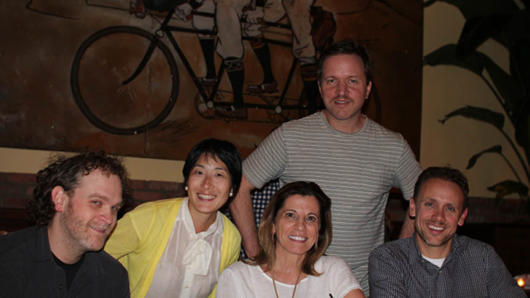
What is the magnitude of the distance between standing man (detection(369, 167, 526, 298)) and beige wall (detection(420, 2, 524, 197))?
2.56 meters

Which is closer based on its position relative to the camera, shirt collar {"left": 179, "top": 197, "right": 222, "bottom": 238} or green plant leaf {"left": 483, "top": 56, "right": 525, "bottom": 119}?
shirt collar {"left": 179, "top": 197, "right": 222, "bottom": 238}

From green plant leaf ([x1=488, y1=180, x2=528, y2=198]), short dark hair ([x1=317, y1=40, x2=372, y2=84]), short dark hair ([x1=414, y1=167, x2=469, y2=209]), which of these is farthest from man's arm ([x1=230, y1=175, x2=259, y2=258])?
green plant leaf ([x1=488, y1=180, x2=528, y2=198])

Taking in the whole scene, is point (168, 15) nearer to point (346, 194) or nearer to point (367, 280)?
point (346, 194)

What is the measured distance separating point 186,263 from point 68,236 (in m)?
0.53

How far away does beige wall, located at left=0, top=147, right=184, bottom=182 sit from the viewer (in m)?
3.44

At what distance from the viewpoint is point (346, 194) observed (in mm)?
2311

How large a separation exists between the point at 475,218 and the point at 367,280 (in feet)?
9.14

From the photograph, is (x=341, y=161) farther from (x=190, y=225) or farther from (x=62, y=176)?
(x=62, y=176)

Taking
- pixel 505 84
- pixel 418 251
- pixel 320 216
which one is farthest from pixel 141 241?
pixel 505 84

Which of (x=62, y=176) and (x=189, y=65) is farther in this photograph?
(x=189, y=65)

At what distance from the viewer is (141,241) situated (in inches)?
79.7

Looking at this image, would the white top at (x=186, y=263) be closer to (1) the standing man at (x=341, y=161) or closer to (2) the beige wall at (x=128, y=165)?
(1) the standing man at (x=341, y=161)

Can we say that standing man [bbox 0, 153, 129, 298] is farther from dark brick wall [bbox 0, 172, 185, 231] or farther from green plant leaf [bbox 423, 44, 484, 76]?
green plant leaf [bbox 423, 44, 484, 76]

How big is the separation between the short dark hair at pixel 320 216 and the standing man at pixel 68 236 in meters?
0.65
